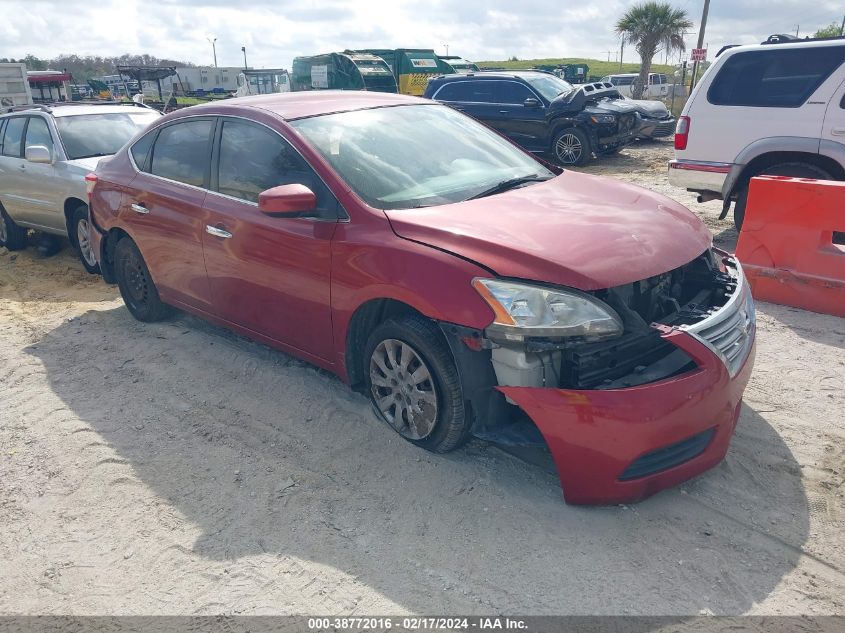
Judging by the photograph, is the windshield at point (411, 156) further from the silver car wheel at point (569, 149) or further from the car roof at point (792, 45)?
the silver car wheel at point (569, 149)

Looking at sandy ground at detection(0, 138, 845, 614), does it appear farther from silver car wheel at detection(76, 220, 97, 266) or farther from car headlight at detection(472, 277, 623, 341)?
silver car wheel at detection(76, 220, 97, 266)

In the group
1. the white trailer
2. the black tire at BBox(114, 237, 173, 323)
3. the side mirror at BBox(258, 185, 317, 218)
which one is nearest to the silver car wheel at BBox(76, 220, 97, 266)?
the black tire at BBox(114, 237, 173, 323)

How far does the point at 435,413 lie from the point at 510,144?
222cm

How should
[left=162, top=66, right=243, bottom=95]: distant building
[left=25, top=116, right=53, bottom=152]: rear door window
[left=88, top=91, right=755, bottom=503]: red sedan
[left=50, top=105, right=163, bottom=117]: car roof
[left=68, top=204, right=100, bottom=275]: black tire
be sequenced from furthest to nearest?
[left=162, top=66, right=243, bottom=95]: distant building, [left=50, top=105, right=163, bottom=117]: car roof, [left=25, top=116, right=53, bottom=152]: rear door window, [left=68, top=204, right=100, bottom=275]: black tire, [left=88, top=91, right=755, bottom=503]: red sedan

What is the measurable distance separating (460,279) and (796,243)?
3.66m

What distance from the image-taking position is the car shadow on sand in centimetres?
266

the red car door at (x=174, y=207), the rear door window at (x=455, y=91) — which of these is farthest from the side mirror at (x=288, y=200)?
the rear door window at (x=455, y=91)

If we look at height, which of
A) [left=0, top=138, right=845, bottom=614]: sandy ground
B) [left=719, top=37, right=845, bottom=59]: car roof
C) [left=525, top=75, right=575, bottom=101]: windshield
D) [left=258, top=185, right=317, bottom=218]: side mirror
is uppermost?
[left=719, top=37, right=845, bottom=59]: car roof

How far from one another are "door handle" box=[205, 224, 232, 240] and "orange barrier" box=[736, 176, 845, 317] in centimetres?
409

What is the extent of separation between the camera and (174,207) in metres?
4.67

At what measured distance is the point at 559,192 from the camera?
3.85 metres

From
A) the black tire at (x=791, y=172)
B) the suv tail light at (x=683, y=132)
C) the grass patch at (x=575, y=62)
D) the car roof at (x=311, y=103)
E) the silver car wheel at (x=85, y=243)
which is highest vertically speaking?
the grass patch at (x=575, y=62)

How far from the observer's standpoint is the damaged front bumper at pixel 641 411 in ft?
9.11

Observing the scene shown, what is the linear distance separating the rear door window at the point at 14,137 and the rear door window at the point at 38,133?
17 cm
